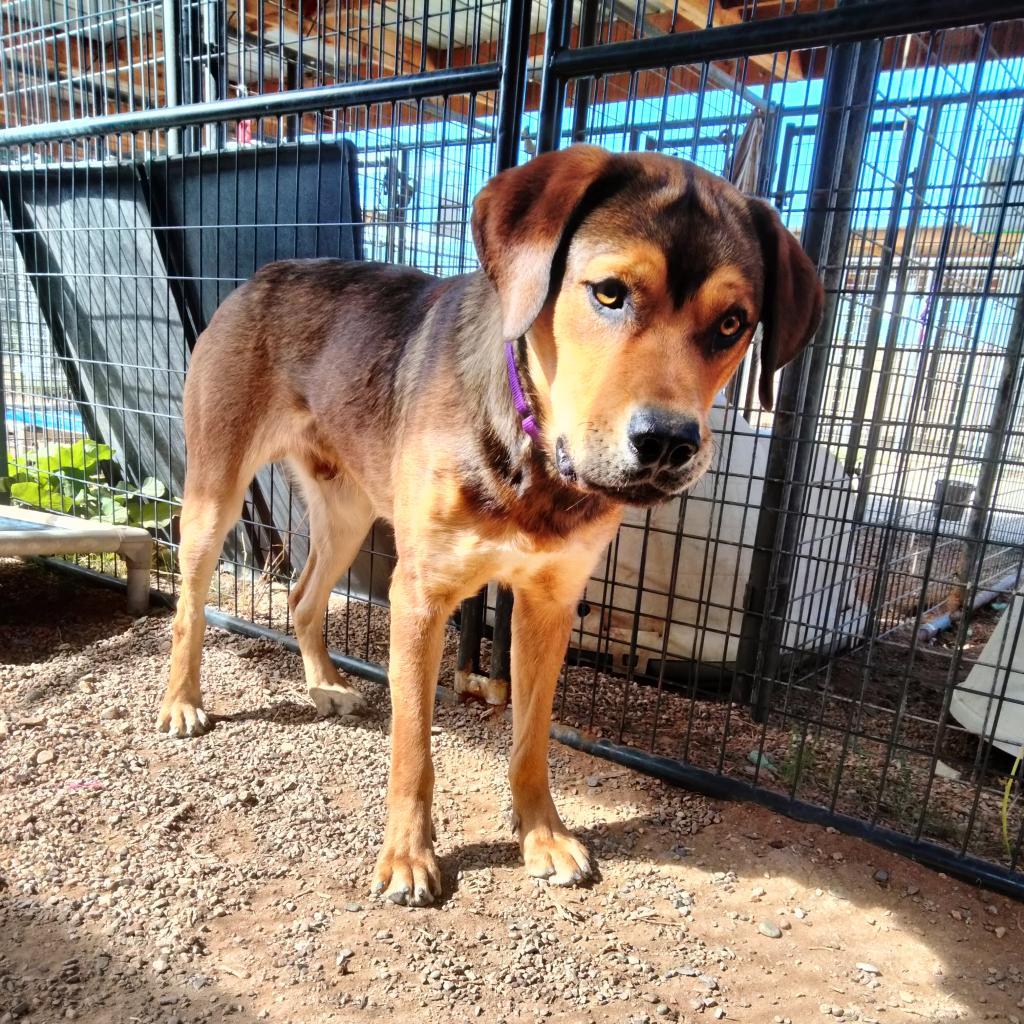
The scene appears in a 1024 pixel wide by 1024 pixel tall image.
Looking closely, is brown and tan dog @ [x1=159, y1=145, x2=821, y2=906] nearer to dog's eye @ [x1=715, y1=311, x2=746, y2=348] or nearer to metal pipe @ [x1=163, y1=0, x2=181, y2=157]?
dog's eye @ [x1=715, y1=311, x2=746, y2=348]

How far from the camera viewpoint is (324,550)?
3254 millimetres

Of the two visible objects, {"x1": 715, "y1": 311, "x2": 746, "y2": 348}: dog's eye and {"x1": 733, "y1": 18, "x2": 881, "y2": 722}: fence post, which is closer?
{"x1": 715, "y1": 311, "x2": 746, "y2": 348}: dog's eye

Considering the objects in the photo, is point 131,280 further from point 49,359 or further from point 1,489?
point 1,489

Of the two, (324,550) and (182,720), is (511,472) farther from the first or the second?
(182,720)

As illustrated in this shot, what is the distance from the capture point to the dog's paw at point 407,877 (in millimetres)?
2010

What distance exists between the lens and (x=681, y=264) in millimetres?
1639

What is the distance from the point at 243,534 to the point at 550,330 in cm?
312

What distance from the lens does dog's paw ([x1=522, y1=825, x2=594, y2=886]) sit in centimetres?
216

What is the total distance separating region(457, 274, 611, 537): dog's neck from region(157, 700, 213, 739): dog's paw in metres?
1.54

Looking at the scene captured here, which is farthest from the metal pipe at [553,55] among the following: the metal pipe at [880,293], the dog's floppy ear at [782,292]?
the metal pipe at [880,293]

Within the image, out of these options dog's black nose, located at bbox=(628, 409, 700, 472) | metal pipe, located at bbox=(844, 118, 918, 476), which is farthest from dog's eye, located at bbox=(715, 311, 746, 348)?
metal pipe, located at bbox=(844, 118, 918, 476)

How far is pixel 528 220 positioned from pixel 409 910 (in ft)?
5.57

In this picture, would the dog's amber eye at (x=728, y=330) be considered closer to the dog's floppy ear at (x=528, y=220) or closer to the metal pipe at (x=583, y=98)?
the dog's floppy ear at (x=528, y=220)

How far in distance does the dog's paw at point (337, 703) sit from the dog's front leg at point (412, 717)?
3.06ft
